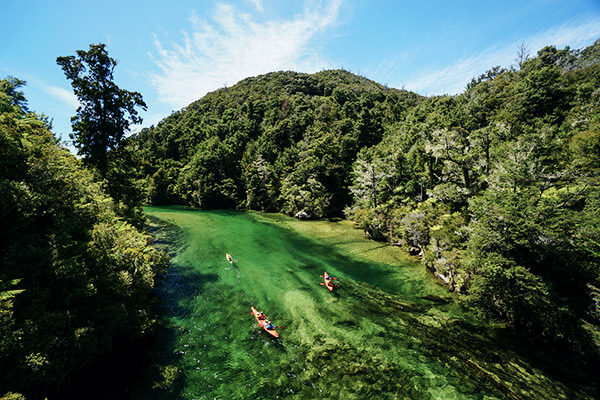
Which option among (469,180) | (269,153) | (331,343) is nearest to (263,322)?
(331,343)

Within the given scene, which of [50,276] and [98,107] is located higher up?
[98,107]

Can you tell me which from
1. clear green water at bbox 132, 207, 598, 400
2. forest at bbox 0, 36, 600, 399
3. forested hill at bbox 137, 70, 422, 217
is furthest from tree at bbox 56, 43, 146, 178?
forested hill at bbox 137, 70, 422, 217

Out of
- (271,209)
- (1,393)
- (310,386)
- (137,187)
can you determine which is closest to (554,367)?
(310,386)

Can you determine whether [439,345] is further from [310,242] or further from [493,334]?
[310,242]

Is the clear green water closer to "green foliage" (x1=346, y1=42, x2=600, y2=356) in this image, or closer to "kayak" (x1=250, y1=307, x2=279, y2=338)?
"kayak" (x1=250, y1=307, x2=279, y2=338)

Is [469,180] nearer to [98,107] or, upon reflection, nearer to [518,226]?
[518,226]

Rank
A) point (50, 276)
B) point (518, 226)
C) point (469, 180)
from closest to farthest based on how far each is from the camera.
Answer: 1. point (50, 276)
2. point (518, 226)
3. point (469, 180)

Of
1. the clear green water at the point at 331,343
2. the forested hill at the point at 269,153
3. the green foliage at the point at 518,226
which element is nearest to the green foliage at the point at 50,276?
the clear green water at the point at 331,343
